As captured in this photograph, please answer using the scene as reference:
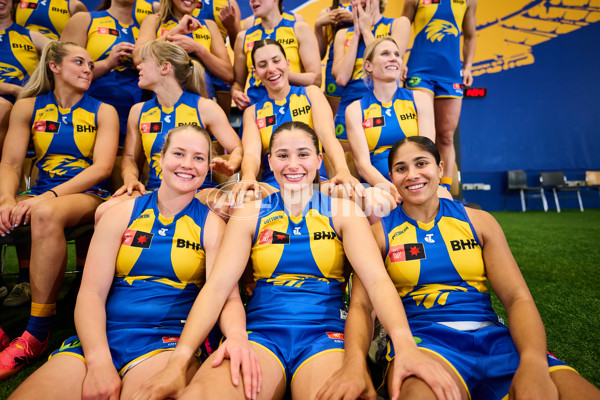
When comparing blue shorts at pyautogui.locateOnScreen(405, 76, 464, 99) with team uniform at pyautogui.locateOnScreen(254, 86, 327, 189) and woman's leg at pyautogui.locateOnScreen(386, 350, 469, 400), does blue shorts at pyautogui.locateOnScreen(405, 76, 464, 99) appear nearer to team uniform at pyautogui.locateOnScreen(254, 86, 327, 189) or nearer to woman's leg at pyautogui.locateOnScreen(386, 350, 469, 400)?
team uniform at pyautogui.locateOnScreen(254, 86, 327, 189)

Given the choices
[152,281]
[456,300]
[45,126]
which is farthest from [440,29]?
[45,126]

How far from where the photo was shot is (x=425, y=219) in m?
1.55

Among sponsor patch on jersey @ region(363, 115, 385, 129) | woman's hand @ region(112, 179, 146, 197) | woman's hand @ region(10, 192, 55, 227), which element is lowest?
woman's hand @ region(10, 192, 55, 227)

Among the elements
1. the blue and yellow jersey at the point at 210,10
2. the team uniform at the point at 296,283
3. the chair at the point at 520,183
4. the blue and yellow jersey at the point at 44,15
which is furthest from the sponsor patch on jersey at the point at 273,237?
the chair at the point at 520,183

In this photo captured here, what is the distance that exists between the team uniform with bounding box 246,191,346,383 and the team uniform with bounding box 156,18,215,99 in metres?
1.81

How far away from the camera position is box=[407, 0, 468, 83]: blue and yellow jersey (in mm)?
3009

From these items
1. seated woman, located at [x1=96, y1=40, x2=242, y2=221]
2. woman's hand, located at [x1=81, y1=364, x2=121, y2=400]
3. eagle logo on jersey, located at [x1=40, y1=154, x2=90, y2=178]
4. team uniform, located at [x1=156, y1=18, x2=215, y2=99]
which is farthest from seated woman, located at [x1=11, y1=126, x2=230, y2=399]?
team uniform, located at [x1=156, y1=18, x2=215, y2=99]

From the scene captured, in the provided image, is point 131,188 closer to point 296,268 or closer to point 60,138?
point 60,138

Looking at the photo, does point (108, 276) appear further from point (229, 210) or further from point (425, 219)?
point (425, 219)

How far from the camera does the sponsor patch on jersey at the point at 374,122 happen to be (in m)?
2.30

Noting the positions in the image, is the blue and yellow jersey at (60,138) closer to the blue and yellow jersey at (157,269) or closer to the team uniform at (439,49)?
the blue and yellow jersey at (157,269)

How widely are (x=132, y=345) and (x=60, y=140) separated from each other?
1675mm

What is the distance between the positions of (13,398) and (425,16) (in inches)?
142

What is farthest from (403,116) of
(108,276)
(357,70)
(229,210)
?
(108,276)
